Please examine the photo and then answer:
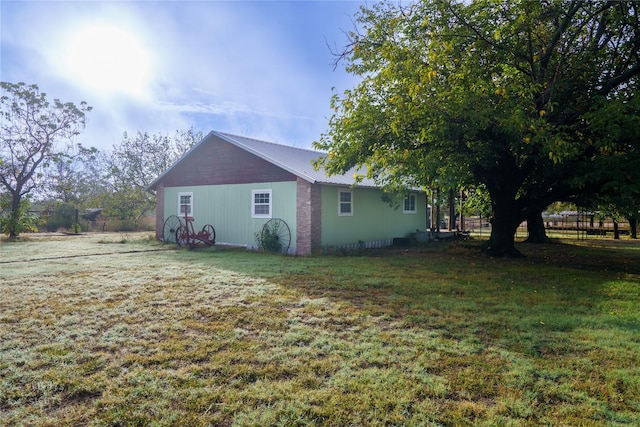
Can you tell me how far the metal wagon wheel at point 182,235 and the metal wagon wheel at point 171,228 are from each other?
0.44 meters

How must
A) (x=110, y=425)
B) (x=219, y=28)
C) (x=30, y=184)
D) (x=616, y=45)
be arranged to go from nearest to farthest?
1. (x=110, y=425)
2. (x=616, y=45)
3. (x=219, y=28)
4. (x=30, y=184)

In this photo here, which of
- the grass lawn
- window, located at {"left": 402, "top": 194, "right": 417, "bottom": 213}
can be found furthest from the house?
the grass lawn

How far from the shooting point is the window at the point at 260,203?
45.9ft

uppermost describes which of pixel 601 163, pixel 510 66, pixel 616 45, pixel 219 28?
pixel 219 28

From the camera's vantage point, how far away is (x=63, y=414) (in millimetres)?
2805

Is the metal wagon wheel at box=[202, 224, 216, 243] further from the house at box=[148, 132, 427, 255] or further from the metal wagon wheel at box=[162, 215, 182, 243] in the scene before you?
the metal wagon wheel at box=[162, 215, 182, 243]

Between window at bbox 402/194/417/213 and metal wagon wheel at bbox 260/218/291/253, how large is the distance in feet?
22.7

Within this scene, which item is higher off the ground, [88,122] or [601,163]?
[88,122]

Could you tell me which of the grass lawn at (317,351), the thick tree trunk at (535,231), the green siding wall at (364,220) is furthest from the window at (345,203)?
the thick tree trunk at (535,231)

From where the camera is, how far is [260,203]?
1420cm

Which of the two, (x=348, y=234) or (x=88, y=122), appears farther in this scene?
(x=88, y=122)

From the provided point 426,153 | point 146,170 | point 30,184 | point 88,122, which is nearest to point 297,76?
point 426,153

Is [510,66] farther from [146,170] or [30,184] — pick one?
[146,170]

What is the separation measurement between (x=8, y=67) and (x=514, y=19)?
18.9 metres
